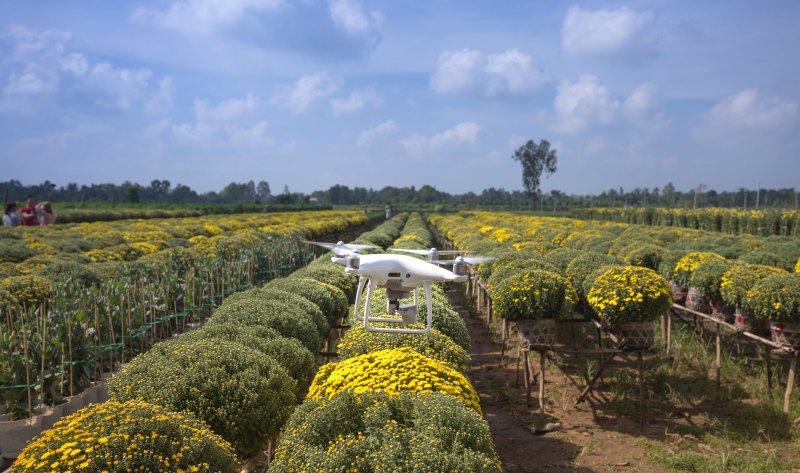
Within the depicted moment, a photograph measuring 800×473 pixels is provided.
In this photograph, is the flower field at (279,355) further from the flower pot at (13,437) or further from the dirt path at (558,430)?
the dirt path at (558,430)

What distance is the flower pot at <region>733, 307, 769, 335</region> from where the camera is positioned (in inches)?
349

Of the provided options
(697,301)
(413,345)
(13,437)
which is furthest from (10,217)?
(697,301)

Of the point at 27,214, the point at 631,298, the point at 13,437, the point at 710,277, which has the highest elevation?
the point at 27,214

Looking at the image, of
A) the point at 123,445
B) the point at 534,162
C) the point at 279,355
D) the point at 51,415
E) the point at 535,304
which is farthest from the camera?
the point at 534,162

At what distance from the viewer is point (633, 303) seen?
27.1 ft

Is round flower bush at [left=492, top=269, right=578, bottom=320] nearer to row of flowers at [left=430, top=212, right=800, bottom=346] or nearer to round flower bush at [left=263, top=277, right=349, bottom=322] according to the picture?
row of flowers at [left=430, top=212, right=800, bottom=346]

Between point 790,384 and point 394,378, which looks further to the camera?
point 790,384

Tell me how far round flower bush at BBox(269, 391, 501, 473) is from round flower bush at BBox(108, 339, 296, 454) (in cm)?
104

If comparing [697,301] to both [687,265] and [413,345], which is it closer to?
[687,265]

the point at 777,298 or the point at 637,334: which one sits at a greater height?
the point at 777,298

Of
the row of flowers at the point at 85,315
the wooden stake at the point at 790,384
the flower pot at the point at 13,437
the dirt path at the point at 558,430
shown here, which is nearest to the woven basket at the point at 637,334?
the dirt path at the point at 558,430

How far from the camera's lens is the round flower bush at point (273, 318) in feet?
23.5

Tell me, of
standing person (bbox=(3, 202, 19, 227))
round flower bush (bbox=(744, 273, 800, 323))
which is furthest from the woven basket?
standing person (bbox=(3, 202, 19, 227))

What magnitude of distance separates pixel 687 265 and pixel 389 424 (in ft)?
30.7
